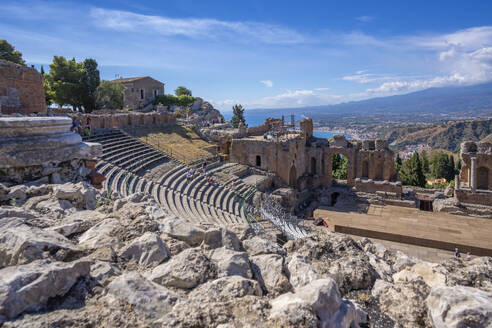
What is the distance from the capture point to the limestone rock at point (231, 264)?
3557mm

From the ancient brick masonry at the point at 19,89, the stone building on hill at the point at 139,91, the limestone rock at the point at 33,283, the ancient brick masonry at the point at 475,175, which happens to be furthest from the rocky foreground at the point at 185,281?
the stone building on hill at the point at 139,91

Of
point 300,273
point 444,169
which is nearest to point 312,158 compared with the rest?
point 300,273

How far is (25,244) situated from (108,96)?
36.7 metres

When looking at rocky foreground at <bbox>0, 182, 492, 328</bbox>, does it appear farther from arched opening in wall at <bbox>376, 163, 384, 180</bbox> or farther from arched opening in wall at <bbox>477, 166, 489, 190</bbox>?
arched opening in wall at <bbox>477, 166, 489, 190</bbox>

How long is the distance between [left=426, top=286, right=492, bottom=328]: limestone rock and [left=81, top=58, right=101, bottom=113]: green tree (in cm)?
3525

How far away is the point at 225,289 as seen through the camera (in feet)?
10.2

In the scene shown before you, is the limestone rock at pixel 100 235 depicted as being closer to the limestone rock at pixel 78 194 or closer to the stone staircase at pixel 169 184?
the limestone rock at pixel 78 194

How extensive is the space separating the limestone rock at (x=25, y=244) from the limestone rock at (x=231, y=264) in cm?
161

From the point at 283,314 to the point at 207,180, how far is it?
1922 cm

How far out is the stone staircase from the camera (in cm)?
1513

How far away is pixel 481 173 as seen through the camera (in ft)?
90.1

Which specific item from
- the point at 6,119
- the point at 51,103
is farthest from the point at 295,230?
the point at 51,103

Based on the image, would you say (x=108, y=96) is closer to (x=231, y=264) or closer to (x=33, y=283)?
(x=231, y=264)

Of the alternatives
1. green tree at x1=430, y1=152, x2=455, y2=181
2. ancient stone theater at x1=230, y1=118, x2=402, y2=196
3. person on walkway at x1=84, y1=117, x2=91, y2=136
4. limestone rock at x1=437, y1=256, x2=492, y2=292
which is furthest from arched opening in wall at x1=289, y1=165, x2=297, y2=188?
green tree at x1=430, y1=152, x2=455, y2=181
